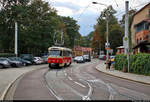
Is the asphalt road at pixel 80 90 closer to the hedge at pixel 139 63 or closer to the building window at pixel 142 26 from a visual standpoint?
the hedge at pixel 139 63

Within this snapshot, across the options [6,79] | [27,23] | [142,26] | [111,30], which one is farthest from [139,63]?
[111,30]

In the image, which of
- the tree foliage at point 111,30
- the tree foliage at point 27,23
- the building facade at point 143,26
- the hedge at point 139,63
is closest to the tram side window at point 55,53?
the hedge at point 139,63

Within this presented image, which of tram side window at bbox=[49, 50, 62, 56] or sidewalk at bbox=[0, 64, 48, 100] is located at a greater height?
tram side window at bbox=[49, 50, 62, 56]

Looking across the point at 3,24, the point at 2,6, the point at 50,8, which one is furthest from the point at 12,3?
the point at 50,8

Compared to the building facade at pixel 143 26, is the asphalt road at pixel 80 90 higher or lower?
lower

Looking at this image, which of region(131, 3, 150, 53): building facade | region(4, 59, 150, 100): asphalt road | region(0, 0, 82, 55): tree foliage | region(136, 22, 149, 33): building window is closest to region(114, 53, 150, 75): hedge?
region(4, 59, 150, 100): asphalt road

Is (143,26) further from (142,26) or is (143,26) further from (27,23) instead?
(27,23)

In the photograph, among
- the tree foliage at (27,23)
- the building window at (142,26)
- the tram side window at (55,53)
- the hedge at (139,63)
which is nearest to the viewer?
the hedge at (139,63)

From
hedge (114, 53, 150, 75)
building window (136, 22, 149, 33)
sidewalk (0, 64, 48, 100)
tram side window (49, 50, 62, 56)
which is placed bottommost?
sidewalk (0, 64, 48, 100)

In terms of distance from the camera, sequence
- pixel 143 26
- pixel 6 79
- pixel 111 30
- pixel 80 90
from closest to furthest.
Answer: pixel 80 90 < pixel 6 79 < pixel 143 26 < pixel 111 30

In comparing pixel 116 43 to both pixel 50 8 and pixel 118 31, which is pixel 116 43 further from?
pixel 50 8

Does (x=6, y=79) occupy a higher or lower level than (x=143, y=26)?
lower

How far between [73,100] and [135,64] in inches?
516

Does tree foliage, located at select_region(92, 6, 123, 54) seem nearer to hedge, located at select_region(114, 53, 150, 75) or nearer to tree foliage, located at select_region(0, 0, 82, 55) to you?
tree foliage, located at select_region(0, 0, 82, 55)
